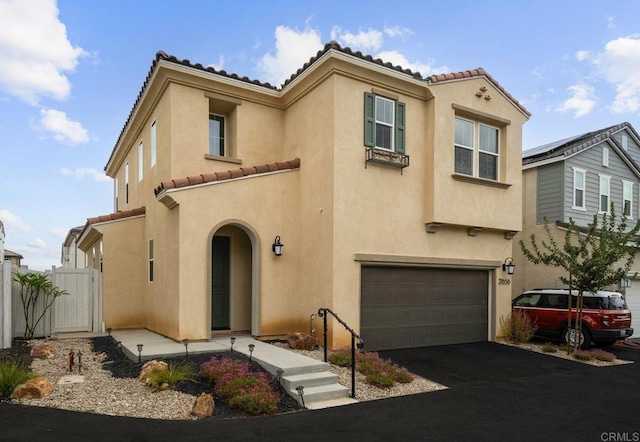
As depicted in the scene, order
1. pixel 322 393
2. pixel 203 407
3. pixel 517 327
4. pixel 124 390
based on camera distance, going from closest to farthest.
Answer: pixel 203 407
pixel 124 390
pixel 322 393
pixel 517 327

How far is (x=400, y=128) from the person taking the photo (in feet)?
36.0

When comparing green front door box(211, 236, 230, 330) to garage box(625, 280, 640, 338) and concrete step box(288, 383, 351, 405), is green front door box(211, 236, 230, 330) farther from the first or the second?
garage box(625, 280, 640, 338)

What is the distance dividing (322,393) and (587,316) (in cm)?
910

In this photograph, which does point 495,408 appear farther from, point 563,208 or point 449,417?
point 563,208

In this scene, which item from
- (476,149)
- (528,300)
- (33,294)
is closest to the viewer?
(33,294)

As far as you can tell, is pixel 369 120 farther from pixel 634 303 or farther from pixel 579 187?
pixel 634 303

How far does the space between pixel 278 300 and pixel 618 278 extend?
876cm

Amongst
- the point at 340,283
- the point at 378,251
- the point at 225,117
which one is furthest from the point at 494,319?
the point at 225,117

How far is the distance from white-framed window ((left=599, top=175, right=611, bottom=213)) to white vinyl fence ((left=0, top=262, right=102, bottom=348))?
18564 millimetres

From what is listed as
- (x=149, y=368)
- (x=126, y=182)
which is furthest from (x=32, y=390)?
(x=126, y=182)

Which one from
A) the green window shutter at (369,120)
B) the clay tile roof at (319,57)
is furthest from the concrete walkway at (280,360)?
the clay tile roof at (319,57)

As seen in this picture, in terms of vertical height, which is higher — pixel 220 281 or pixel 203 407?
pixel 220 281

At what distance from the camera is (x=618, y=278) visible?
36.7 ft

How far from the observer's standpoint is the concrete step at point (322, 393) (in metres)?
6.82
